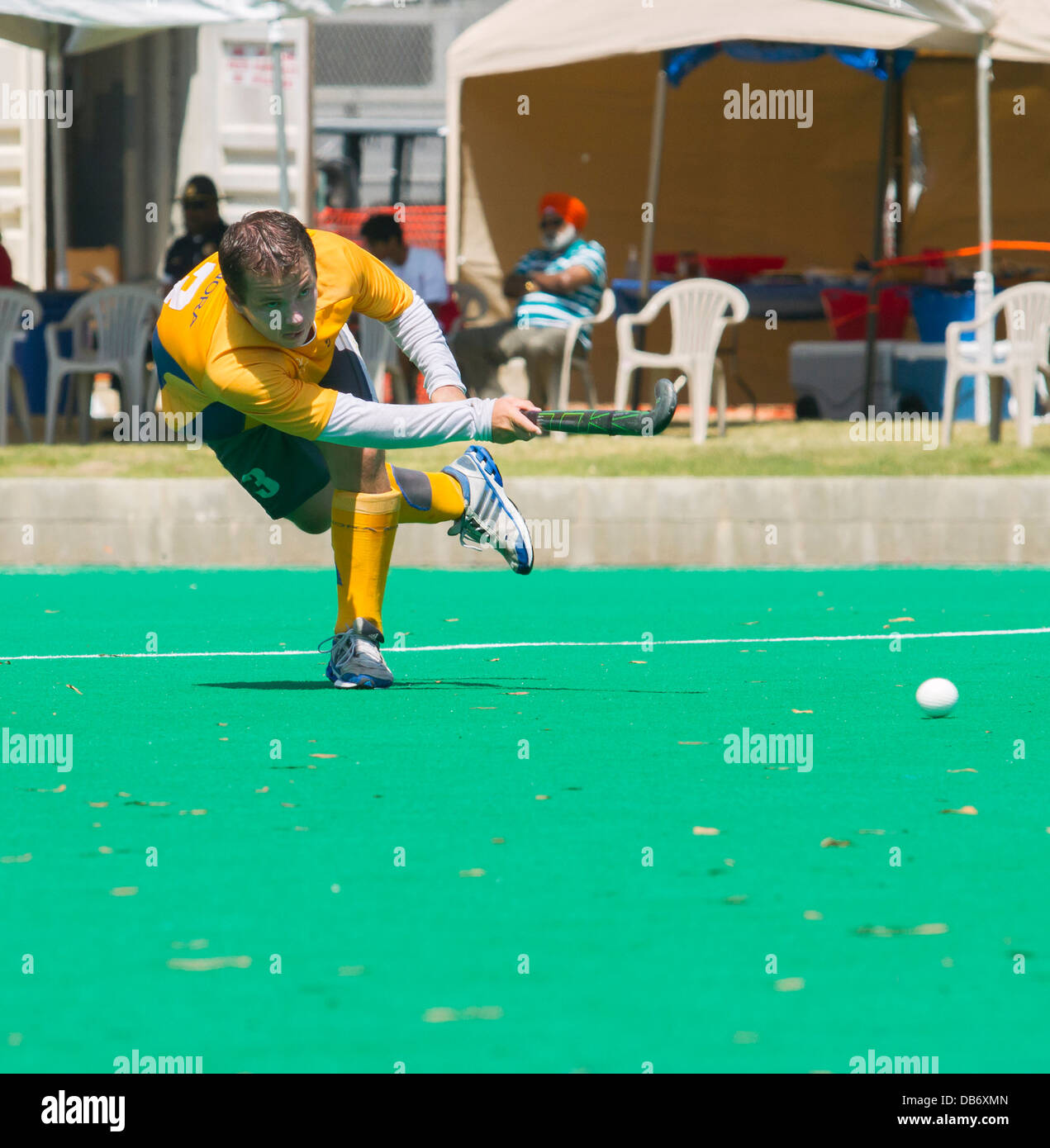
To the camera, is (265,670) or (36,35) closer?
(265,670)

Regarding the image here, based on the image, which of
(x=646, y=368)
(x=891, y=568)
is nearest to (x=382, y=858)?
(x=891, y=568)

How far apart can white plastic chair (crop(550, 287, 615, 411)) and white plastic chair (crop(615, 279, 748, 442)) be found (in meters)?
0.37

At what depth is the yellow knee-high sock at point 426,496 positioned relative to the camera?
6668mm

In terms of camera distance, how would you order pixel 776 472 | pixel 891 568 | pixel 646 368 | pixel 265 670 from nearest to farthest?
pixel 265 670 → pixel 891 568 → pixel 776 472 → pixel 646 368

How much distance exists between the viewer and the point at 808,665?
23.5 feet

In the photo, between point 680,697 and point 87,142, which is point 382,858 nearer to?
point 680,697

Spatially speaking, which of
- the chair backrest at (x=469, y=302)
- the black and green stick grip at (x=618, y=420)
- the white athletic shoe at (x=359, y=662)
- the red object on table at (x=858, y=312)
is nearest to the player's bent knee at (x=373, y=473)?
the white athletic shoe at (x=359, y=662)

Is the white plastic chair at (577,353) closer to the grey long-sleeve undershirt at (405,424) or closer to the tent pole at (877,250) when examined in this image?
the tent pole at (877,250)

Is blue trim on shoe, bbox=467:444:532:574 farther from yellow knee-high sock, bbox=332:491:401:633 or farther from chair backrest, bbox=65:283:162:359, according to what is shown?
chair backrest, bbox=65:283:162:359

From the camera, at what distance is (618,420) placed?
18.8 feet

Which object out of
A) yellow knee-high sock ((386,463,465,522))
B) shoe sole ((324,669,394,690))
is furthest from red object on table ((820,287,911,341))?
shoe sole ((324,669,394,690))

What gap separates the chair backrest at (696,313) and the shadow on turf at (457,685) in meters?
6.85

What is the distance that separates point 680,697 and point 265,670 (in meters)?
1.47
